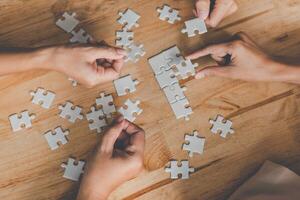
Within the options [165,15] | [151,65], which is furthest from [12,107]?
[165,15]

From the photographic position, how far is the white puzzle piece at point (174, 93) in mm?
1847

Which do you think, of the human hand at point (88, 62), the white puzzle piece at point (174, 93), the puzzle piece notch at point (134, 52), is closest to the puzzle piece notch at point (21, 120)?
the human hand at point (88, 62)

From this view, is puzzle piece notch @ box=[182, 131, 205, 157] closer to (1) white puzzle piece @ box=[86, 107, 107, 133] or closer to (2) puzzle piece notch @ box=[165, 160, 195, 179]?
(2) puzzle piece notch @ box=[165, 160, 195, 179]

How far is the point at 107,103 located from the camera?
6.06 ft

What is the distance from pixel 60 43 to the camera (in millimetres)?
1907

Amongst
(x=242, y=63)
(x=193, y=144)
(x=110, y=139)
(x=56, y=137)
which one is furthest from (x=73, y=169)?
(x=242, y=63)

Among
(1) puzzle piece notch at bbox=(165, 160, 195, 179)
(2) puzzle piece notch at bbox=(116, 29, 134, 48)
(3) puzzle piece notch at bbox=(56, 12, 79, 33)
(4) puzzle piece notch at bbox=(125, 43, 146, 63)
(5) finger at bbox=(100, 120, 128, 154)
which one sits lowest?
(1) puzzle piece notch at bbox=(165, 160, 195, 179)

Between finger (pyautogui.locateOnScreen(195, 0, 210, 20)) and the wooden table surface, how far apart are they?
0.09 meters

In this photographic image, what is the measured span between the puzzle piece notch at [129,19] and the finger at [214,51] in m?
0.31

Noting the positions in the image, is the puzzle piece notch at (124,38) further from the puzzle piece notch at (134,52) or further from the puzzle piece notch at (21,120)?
the puzzle piece notch at (21,120)

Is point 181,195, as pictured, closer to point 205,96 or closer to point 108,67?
point 205,96

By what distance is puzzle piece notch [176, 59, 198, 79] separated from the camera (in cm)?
187

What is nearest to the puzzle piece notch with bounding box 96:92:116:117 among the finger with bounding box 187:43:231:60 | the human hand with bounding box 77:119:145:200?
the human hand with bounding box 77:119:145:200

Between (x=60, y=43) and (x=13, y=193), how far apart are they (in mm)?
705
